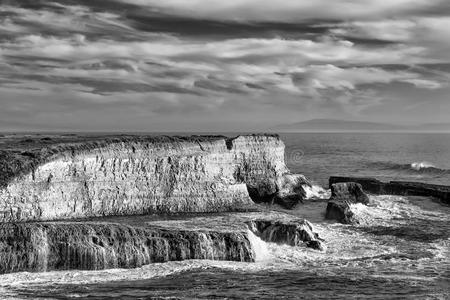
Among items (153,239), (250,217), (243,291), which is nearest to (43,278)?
(153,239)

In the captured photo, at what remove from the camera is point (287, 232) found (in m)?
38.8

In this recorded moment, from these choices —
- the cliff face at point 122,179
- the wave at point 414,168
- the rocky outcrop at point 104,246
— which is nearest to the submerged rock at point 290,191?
the cliff face at point 122,179

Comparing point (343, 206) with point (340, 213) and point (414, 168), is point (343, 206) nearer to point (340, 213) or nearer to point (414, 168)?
point (340, 213)

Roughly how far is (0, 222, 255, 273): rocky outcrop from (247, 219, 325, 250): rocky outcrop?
372 centimetres

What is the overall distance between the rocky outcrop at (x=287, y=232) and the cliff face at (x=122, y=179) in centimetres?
776

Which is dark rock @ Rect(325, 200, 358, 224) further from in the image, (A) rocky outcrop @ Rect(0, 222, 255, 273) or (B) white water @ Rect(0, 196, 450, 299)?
(A) rocky outcrop @ Rect(0, 222, 255, 273)

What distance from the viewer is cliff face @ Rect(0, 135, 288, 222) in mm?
38500

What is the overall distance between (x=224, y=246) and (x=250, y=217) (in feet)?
27.6

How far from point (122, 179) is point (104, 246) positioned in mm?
11562

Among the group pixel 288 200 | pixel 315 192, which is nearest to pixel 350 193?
pixel 288 200

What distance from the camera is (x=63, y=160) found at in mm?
40938

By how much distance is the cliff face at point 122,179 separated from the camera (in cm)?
3850

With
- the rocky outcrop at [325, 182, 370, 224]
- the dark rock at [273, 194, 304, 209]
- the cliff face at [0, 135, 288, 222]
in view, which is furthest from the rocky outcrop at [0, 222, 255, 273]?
the dark rock at [273, 194, 304, 209]

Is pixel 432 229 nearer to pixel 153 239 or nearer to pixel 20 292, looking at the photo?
pixel 153 239
